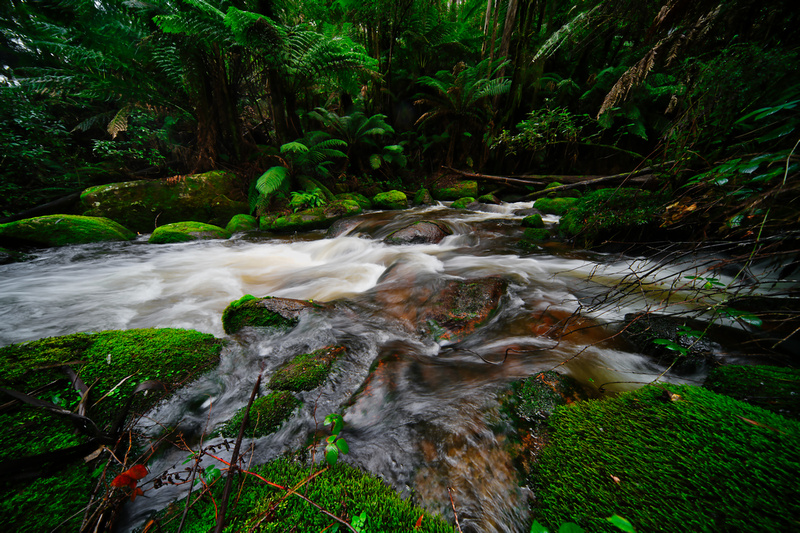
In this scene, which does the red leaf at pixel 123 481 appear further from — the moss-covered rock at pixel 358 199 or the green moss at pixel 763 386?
the moss-covered rock at pixel 358 199

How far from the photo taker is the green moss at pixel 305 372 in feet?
5.83

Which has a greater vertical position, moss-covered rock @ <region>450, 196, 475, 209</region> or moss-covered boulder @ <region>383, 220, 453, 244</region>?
moss-covered rock @ <region>450, 196, 475, 209</region>

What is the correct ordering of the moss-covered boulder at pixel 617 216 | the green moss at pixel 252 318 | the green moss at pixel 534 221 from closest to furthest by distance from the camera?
1. the green moss at pixel 252 318
2. the moss-covered boulder at pixel 617 216
3. the green moss at pixel 534 221

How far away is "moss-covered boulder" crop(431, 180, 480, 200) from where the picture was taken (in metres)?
10.3

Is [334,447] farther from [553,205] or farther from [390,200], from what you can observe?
[553,205]

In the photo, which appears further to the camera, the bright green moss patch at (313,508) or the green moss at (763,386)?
the green moss at (763,386)

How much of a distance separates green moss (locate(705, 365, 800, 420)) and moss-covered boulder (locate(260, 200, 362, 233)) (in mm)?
7217

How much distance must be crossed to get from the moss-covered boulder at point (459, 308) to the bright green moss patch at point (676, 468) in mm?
1336

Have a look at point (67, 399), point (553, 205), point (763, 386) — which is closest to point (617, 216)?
point (763, 386)

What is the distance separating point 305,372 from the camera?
6.10 ft

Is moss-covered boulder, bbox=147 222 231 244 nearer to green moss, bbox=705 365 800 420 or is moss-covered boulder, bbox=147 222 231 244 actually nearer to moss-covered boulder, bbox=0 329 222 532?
moss-covered boulder, bbox=0 329 222 532

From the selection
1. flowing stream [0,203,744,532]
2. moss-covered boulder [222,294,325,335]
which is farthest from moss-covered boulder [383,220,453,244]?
moss-covered boulder [222,294,325,335]

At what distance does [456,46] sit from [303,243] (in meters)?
11.9

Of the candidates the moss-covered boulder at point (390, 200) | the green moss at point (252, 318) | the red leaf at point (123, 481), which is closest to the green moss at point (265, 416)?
the red leaf at point (123, 481)
